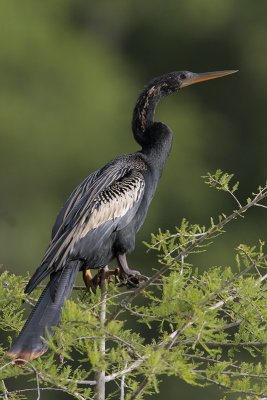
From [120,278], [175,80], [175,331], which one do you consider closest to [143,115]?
[175,80]

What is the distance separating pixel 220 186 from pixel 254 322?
1.34ft

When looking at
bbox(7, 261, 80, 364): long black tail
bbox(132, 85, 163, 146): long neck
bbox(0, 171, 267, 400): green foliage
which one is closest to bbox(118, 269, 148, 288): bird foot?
bbox(7, 261, 80, 364): long black tail

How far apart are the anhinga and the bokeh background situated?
24.9 ft

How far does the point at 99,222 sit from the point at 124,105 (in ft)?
34.5

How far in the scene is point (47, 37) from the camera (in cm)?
1552

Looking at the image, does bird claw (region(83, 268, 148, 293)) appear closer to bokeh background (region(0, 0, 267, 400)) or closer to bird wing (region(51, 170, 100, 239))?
bird wing (region(51, 170, 100, 239))

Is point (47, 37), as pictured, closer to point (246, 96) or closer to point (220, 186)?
point (246, 96)

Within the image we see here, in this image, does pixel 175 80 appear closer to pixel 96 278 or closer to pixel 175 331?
pixel 96 278

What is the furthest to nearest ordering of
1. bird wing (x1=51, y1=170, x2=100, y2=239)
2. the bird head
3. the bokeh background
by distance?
the bokeh background
the bird head
bird wing (x1=51, y1=170, x2=100, y2=239)

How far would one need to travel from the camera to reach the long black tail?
3648 mm

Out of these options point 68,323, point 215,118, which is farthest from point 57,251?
point 215,118

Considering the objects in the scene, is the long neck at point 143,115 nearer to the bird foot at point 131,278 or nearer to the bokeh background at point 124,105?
the bird foot at point 131,278

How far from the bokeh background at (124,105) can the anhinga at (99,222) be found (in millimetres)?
7580

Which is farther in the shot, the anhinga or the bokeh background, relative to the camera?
the bokeh background
